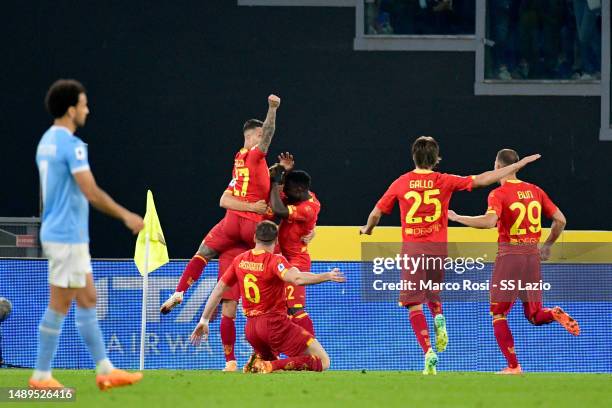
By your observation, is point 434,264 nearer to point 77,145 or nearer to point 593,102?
point 77,145

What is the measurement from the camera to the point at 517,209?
1318cm

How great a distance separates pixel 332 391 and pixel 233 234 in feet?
13.0

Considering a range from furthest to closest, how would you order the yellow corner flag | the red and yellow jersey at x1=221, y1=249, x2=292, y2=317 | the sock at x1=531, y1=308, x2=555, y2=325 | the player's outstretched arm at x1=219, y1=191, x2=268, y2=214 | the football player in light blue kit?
the yellow corner flag → the player's outstretched arm at x1=219, y1=191, x2=268, y2=214 → the sock at x1=531, y1=308, x2=555, y2=325 → the red and yellow jersey at x1=221, y1=249, x2=292, y2=317 → the football player in light blue kit

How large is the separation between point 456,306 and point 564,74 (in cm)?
525

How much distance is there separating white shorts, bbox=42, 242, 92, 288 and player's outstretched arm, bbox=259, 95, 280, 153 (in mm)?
3940

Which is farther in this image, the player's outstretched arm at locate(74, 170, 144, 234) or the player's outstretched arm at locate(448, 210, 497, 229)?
the player's outstretched arm at locate(448, 210, 497, 229)

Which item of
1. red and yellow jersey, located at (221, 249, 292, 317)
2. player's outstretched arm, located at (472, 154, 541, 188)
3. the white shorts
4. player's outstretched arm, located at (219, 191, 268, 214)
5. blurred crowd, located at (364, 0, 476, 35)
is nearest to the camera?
the white shorts

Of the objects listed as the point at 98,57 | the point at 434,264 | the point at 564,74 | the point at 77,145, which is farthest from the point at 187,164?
the point at 77,145

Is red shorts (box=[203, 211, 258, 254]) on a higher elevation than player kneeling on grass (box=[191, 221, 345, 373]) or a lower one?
higher

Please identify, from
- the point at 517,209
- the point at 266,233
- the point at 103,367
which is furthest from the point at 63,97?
the point at 517,209

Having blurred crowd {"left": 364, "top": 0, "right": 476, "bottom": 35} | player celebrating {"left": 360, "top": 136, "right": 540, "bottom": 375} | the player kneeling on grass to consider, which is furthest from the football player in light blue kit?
blurred crowd {"left": 364, "top": 0, "right": 476, "bottom": 35}

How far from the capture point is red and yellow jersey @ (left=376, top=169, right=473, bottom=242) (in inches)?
500

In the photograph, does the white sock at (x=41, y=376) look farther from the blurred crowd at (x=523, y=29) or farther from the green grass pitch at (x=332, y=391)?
the blurred crowd at (x=523, y=29)

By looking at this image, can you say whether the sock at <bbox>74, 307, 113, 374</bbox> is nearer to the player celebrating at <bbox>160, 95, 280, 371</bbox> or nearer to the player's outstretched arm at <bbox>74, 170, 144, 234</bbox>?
the player's outstretched arm at <bbox>74, 170, 144, 234</bbox>
